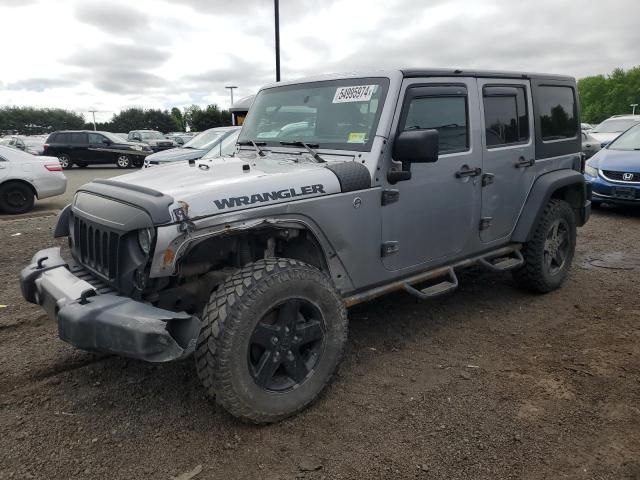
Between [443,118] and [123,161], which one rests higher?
[443,118]

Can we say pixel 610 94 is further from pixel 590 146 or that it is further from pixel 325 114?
pixel 325 114

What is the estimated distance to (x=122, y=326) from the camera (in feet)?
7.88

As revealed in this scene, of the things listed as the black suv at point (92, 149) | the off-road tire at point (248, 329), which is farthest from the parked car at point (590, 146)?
the black suv at point (92, 149)

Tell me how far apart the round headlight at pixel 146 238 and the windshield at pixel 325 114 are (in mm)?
1408

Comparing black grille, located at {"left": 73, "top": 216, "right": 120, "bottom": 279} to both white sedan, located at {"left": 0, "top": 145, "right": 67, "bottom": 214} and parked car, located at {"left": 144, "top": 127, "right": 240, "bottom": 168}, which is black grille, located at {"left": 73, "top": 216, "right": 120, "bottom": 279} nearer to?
parked car, located at {"left": 144, "top": 127, "right": 240, "bottom": 168}

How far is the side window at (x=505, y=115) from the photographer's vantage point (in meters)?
4.12

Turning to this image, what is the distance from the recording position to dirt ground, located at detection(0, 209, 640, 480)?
254 centimetres

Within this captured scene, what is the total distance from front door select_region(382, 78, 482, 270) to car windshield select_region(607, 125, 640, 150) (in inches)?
264

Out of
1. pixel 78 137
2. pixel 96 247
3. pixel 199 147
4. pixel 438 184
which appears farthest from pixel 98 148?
pixel 438 184

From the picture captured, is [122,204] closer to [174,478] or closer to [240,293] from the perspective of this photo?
[240,293]

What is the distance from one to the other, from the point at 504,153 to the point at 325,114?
1.62 m

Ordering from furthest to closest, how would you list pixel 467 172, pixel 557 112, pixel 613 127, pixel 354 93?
pixel 613 127
pixel 557 112
pixel 467 172
pixel 354 93

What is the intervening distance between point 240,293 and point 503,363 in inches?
79.6

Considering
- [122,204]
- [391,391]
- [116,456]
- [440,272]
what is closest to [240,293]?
[122,204]
